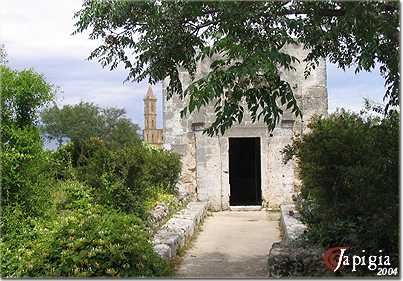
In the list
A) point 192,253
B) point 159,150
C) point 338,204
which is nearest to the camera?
point 338,204

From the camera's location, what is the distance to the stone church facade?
15719 mm

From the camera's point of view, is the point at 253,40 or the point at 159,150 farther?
the point at 159,150

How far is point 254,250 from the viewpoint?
30.0 ft

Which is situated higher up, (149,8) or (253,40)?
(149,8)

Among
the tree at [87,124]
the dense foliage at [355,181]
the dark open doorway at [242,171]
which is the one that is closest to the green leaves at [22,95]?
the dense foliage at [355,181]

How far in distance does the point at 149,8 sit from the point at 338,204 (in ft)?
11.2

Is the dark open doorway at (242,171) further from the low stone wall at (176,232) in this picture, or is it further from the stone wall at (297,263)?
the stone wall at (297,263)

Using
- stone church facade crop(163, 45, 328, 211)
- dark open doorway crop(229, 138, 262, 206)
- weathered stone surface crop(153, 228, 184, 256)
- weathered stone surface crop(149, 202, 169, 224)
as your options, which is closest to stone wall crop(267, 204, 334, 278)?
weathered stone surface crop(153, 228, 184, 256)

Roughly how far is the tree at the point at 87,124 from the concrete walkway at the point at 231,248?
2891 cm

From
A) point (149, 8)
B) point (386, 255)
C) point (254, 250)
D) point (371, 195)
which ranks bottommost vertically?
point (254, 250)

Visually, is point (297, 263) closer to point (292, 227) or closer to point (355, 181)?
point (355, 181)

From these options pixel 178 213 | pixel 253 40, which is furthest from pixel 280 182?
pixel 253 40

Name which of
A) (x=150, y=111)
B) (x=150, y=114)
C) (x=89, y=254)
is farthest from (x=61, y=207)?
(x=150, y=111)

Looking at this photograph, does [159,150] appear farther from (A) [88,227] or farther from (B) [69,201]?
(A) [88,227]
